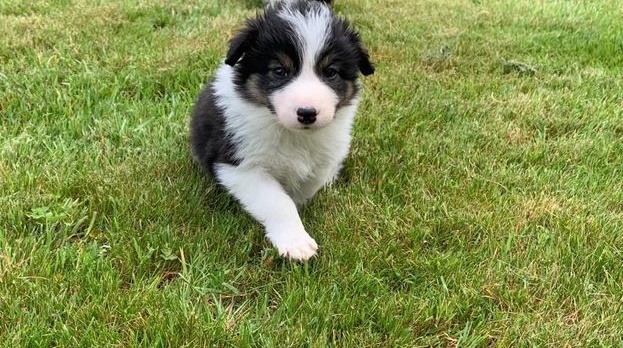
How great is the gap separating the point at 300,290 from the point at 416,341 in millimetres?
538

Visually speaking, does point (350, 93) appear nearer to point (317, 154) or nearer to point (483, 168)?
point (317, 154)

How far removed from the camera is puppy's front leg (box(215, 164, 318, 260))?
2988 mm

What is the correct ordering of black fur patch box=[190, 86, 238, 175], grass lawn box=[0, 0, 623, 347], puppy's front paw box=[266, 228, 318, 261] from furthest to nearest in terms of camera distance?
black fur patch box=[190, 86, 238, 175] < puppy's front paw box=[266, 228, 318, 261] < grass lawn box=[0, 0, 623, 347]

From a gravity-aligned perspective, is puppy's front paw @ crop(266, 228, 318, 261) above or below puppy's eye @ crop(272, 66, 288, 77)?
below

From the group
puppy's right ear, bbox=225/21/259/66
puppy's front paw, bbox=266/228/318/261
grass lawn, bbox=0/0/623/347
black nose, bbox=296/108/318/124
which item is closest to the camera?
grass lawn, bbox=0/0/623/347

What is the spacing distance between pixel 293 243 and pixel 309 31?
1.00m

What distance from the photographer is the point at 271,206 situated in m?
3.13

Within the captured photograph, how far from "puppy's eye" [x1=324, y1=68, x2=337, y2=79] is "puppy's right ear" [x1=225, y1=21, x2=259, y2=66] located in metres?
0.40

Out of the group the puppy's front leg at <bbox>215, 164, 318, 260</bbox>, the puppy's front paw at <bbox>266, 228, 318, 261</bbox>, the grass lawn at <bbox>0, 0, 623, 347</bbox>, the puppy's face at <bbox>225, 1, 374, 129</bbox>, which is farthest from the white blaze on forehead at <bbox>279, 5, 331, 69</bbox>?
the grass lawn at <bbox>0, 0, 623, 347</bbox>

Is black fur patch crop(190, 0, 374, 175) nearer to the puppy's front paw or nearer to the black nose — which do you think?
the black nose

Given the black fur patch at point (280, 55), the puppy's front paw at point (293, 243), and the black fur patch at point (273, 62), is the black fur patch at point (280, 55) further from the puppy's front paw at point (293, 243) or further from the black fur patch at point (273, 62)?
the puppy's front paw at point (293, 243)

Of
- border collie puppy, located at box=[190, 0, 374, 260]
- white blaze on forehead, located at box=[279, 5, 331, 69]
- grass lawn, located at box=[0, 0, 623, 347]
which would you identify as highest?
white blaze on forehead, located at box=[279, 5, 331, 69]

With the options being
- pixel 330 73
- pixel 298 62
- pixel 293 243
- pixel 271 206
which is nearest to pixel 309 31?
pixel 298 62

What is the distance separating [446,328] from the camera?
8.57ft
